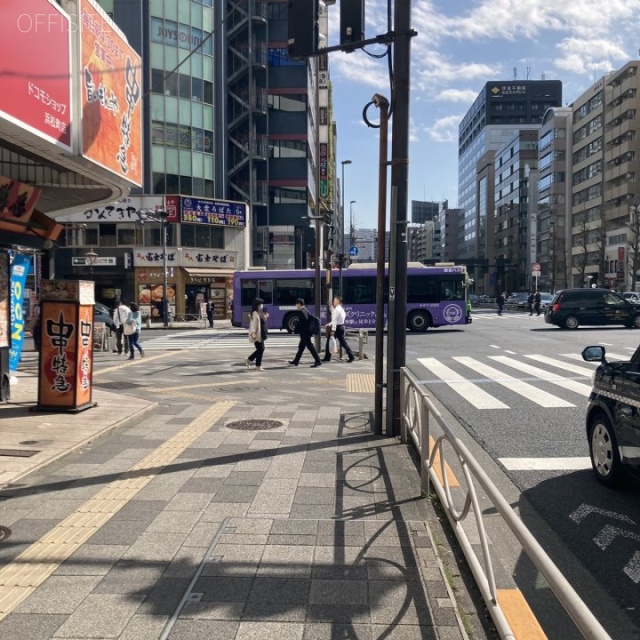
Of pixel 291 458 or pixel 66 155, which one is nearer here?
pixel 291 458

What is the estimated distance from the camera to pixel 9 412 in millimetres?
8492

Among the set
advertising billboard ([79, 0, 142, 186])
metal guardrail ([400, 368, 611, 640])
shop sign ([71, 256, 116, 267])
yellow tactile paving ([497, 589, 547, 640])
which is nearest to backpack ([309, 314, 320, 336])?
advertising billboard ([79, 0, 142, 186])

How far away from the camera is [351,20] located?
20.8 feet

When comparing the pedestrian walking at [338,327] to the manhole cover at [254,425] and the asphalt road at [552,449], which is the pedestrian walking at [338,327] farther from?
the manhole cover at [254,425]

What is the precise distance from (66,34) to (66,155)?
56.7 inches

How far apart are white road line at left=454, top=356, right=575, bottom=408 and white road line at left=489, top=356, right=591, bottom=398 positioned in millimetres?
567

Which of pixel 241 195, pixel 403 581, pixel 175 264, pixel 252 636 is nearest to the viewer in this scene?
pixel 252 636

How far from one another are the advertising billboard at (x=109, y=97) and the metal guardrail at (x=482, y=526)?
5.37 metres

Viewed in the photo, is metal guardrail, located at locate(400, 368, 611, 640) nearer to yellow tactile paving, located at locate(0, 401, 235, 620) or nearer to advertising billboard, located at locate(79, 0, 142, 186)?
yellow tactile paving, located at locate(0, 401, 235, 620)

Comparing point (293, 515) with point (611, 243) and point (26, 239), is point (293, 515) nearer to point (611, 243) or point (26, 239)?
point (26, 239)

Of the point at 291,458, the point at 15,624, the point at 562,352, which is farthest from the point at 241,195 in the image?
the point at 15,624

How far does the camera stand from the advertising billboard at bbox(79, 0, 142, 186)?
7.81 meters

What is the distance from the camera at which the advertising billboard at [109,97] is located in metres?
7.81

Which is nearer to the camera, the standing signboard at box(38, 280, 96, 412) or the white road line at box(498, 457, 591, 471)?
the white road line at box(498, 457, 591, 471)
